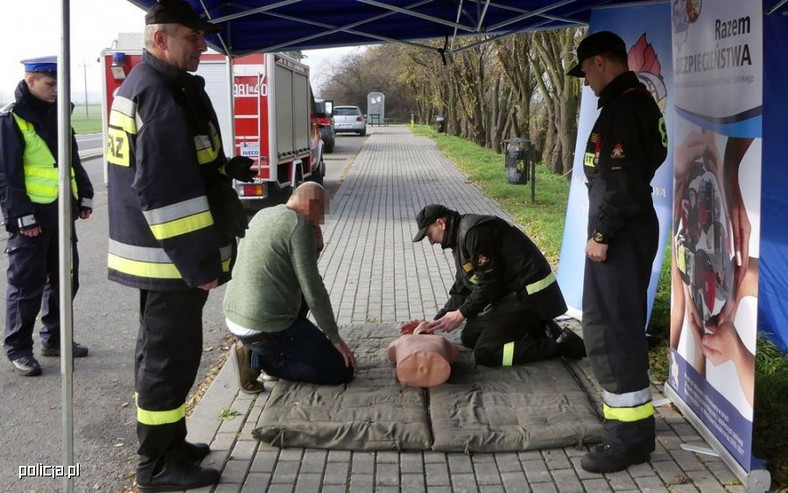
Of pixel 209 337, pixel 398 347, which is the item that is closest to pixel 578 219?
pixel 398 347

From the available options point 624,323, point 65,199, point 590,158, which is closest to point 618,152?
point 590,158

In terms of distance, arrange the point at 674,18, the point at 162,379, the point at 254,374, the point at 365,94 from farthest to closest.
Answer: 1. the point at 365,94
2. the point at 254,374
3. the point at 674,18
4. the point at 162,379

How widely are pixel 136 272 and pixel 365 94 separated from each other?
299ft

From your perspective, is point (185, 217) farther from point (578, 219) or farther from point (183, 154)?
point (578, 219)

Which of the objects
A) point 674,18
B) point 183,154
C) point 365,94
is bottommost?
point 183,154

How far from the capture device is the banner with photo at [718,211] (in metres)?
3.42

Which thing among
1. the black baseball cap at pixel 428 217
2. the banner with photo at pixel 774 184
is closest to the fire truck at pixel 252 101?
the black baseball cap at pixel 428 217

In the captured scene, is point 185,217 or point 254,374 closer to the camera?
point 185,217

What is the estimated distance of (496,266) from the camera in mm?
5098

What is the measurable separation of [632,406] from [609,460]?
0.97 feet

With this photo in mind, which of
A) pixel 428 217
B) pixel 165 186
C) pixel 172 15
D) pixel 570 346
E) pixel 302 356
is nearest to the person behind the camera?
pixel 165 186

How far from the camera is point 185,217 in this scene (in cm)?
330

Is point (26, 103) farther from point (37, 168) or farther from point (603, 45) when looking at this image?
point (603, 45)

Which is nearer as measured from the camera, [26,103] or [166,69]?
[166,69]
